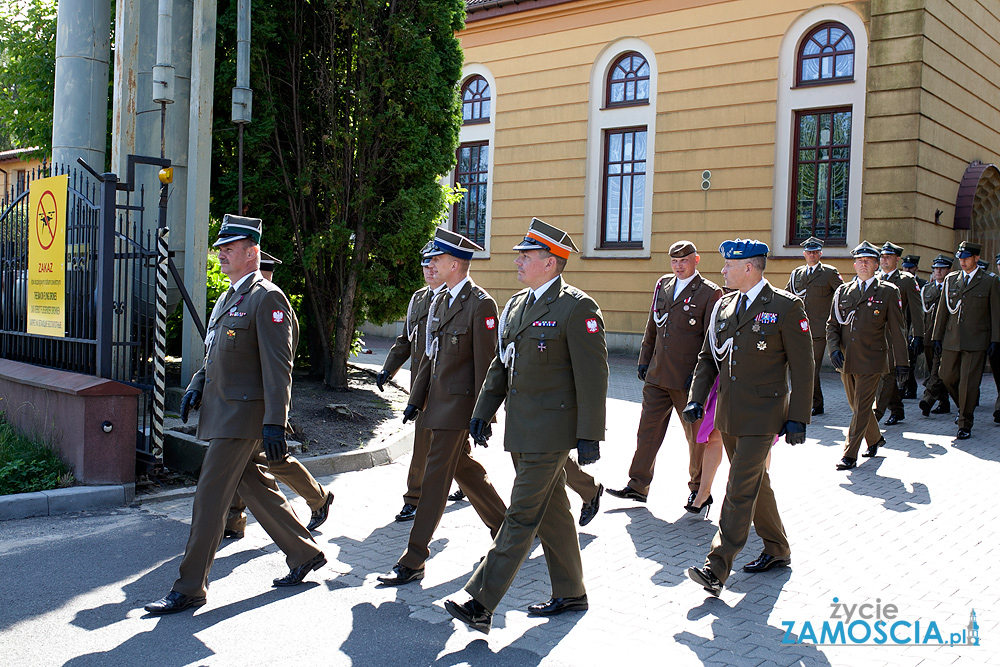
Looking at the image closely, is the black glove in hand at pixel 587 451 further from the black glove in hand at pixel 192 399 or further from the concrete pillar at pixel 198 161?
the concrete pillar at pixel 198 161

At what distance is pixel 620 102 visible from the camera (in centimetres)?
1927

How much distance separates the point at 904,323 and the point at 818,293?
3.73 ft

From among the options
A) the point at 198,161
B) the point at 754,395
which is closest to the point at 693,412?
the point at 754,395

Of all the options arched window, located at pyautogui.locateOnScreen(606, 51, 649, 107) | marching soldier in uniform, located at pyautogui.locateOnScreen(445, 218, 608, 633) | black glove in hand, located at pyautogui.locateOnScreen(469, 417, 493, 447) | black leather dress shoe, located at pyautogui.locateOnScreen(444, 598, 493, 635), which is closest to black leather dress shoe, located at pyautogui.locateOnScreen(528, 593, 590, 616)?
marching soldier in uniform, located at pyautogui.locateOnScreen(445, 218, 608, 633)

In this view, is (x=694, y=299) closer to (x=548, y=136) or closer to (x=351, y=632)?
(x=351, y=632)

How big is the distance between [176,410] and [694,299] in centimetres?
560

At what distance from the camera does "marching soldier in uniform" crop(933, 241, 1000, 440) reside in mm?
10516

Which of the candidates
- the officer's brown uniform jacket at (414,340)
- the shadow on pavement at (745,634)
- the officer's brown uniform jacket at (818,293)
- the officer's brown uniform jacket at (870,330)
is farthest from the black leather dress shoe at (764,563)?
the officer's brown uniform jacket at (818,293)

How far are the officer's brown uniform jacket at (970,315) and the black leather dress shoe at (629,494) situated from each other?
586cm

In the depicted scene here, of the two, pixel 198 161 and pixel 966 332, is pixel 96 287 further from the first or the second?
pixel 966 332

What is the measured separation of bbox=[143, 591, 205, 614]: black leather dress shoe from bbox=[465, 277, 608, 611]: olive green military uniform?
151 cm

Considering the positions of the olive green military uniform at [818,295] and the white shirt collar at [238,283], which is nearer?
the white shirt collar at [238,283]

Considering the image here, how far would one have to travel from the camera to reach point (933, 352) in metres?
12.3

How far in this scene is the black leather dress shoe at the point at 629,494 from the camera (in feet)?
23.4
